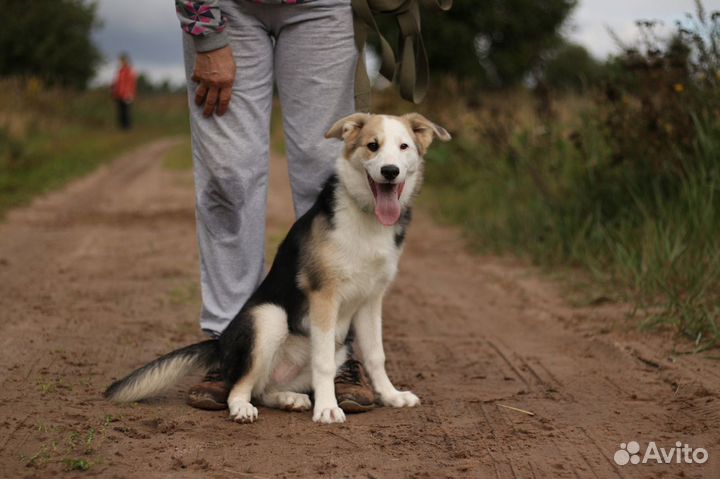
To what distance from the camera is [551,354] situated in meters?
4.63

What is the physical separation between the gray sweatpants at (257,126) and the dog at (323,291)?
28cm

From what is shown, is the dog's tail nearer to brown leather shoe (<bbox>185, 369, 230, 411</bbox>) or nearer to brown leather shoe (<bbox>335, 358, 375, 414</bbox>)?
brown leather shoe (<bbox>185, 369, 230, 411</bbox>)

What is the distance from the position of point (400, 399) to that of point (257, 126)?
1330mm

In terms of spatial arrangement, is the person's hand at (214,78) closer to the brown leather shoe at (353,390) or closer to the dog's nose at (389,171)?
the dog's nose at (389,171)

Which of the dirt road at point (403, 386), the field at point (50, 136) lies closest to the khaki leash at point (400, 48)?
the dirt road at point (403, 386)

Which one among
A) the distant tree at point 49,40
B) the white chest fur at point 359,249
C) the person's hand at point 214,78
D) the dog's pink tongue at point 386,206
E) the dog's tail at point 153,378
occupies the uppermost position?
the distant tree at point 49,40

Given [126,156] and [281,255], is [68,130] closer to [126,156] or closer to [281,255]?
[126,156]

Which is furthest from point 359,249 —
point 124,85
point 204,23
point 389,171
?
point 124,85

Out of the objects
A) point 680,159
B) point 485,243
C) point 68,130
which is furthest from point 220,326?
point 68,130

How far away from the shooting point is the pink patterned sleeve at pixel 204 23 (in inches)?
141

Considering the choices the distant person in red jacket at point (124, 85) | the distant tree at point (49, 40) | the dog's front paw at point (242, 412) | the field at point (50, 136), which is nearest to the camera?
the dog's front paw at point (242, 412)

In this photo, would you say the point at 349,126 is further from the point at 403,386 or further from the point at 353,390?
the point at 403,386

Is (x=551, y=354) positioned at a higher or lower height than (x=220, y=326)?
lower

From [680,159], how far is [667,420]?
3.31m
